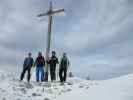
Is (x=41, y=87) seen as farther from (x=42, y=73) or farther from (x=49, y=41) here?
(x=49, y=41)

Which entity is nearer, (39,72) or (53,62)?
(53,62)

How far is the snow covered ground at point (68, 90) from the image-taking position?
37.2ft

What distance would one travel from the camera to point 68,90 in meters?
15.8

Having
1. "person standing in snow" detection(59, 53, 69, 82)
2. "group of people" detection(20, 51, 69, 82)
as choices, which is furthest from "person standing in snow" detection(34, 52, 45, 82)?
"person standing in snow" detection(59, 53, 69, 82)

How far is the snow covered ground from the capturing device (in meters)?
11.3

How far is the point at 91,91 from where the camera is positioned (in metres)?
12.4

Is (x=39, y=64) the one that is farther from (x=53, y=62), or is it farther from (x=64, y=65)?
(x=64, y=65)

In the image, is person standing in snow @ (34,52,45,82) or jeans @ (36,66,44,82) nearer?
person standing in snow @ (34,52,45,82)

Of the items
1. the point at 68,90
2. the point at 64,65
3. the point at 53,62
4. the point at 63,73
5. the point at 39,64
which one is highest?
the point at 53,62

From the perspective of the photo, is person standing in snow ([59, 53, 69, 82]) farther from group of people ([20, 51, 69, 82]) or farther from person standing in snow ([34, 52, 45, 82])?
person standing in snow ([34, 52, 45, 82])

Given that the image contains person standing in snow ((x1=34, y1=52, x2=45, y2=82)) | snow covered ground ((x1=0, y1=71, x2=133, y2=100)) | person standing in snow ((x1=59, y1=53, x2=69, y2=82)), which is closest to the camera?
snow covered ground ((x1=0, y1=71, x2=133, y2=100))

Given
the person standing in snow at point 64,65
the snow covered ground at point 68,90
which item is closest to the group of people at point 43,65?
the person standing in snow at point 64,65

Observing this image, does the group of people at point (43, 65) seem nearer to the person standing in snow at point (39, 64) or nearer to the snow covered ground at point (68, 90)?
the person standing in snow at point (39, 64)

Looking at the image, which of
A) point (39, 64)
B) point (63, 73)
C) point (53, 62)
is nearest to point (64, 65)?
point (63, 73)
